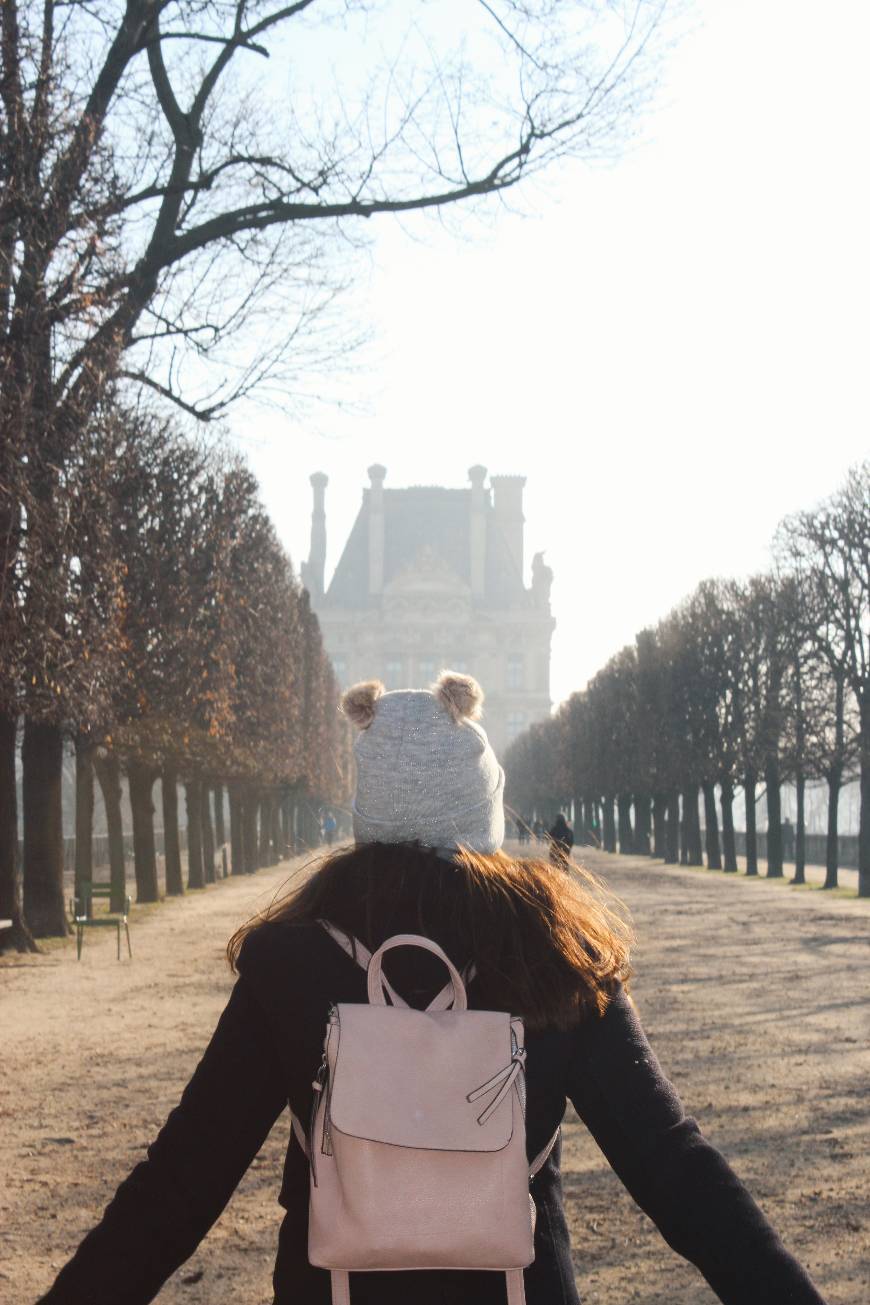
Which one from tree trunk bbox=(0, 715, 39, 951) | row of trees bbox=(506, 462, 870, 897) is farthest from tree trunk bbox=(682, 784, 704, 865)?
tree trunk bbox=(0, 715, 39, 951)

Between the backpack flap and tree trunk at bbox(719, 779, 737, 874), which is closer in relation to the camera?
the backpack flap

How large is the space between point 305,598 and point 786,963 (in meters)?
38.9

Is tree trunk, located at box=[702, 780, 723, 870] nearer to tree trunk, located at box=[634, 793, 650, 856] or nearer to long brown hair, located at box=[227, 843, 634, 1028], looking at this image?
tree trunk, located at box=[634, 793, 650, 856]

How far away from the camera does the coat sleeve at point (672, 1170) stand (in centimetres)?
212

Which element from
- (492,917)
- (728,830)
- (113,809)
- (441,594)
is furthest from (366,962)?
(441,594)

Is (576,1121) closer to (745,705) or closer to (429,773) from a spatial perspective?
(429,773)

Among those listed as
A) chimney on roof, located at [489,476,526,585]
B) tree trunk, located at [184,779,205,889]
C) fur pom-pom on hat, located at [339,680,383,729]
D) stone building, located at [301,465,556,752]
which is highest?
chimney on roof, located at [489,476,526,585]

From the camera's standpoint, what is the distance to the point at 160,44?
16203mm

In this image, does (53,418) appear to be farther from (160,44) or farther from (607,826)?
(607,826)

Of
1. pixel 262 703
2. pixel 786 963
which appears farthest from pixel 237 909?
pixel 786 963

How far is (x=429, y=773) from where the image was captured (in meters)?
2.56

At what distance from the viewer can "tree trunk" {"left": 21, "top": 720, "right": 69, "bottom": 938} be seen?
19172mm

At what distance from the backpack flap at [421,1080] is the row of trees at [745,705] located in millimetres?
30308

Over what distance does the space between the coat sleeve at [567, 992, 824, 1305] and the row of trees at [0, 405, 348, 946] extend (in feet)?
45.6
